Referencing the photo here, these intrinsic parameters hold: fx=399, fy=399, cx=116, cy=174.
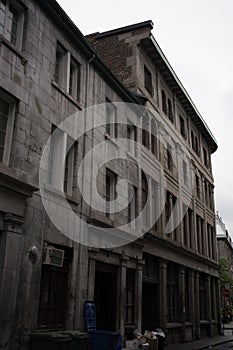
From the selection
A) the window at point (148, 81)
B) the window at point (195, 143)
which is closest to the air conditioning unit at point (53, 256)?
the window at point (148, 81)

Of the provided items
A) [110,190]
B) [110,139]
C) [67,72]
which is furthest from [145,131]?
[67,72]

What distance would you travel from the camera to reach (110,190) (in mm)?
15656

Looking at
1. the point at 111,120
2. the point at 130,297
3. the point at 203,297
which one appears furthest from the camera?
the point at 203,297

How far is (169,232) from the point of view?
22.3m

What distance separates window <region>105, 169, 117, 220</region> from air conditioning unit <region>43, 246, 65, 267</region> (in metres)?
3.81

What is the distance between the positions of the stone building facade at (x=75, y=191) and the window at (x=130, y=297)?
40mm

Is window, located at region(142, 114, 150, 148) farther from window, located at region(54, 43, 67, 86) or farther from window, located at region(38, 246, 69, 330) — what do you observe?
window, located at region(38, 246, 69, 330)

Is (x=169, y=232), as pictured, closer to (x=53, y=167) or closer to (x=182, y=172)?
(x=182, y=172)

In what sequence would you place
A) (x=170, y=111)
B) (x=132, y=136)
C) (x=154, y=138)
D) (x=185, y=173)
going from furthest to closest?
(x=185, y=173) < (x=170, y=111) < (x=154, y=138) < (x=132, y=136)

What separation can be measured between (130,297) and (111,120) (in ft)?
23.6

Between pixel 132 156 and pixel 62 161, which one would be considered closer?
pixel 62 161

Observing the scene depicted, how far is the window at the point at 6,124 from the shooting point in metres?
9.92

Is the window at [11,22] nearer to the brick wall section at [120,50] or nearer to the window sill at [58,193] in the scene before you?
the window sill at [58,193]

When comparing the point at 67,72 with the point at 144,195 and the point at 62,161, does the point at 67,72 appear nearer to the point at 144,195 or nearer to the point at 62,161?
the point at 62,161
